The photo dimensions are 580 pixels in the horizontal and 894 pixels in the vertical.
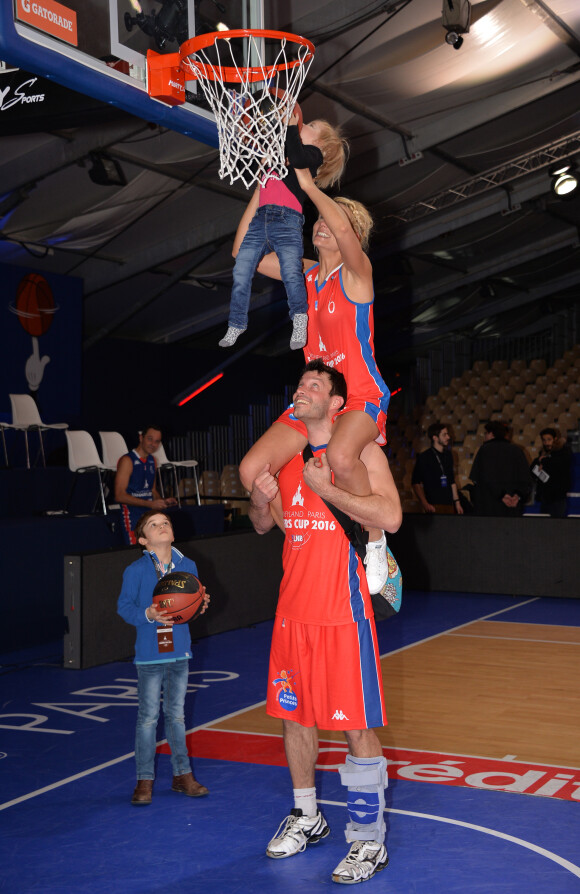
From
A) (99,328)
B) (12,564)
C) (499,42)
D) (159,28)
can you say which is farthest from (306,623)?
(99,328)

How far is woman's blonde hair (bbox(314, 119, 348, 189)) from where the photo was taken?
4129mm

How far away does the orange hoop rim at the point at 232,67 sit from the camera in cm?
432

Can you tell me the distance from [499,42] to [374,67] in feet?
5.77

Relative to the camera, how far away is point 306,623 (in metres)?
4.35

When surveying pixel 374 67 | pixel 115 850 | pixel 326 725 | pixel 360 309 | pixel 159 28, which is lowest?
pixel 115 850

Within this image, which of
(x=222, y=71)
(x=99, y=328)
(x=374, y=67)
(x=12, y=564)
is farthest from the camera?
(x=99, y=328)

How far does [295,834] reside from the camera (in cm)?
438

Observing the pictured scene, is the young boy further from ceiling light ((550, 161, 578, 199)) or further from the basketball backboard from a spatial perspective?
ceiling light ((550, 161, 578, 199))

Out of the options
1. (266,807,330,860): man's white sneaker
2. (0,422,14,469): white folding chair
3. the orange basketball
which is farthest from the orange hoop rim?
the orange basketball

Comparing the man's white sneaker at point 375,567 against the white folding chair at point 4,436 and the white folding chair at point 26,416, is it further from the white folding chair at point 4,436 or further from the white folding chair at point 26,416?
the white folding chair at point 26,416

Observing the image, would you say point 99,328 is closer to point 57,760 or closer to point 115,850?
point 57,760

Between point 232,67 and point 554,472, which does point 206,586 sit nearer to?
point 554,472

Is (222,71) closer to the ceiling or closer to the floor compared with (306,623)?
closer to the ceiling

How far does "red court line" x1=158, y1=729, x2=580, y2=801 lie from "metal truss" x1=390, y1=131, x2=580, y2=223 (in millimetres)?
12668
